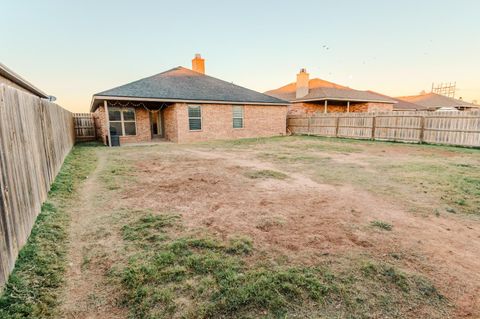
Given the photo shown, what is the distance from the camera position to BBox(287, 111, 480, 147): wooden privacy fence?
10812 mm

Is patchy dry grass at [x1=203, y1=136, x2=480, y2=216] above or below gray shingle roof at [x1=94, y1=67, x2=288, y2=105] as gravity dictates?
below

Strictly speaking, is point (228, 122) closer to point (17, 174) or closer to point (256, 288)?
point (17, 174)

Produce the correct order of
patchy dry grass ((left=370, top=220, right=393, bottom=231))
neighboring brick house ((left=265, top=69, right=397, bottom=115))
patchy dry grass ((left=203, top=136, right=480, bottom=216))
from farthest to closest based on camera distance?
neighboring brick house ((left=265, top=69, right=397, bottom=115)), patchy dry grass ((left=203, top=136, right=480, bottom=216)), patchy dry grass ((left=370, top=220, right=393, bottom=231))

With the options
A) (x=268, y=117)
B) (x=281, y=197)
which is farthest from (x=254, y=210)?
(x=268, y=117)

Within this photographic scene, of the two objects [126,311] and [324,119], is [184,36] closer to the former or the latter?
[324,119]

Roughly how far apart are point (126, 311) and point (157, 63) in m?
23.2

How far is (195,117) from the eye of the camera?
15.0m

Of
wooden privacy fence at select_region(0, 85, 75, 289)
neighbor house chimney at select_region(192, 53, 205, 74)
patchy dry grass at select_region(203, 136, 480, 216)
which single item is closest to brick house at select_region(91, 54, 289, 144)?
neighbor house chimney at select_region(192, 53, 205, 74)

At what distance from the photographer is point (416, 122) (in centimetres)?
1259

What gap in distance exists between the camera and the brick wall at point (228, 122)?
14.5 m


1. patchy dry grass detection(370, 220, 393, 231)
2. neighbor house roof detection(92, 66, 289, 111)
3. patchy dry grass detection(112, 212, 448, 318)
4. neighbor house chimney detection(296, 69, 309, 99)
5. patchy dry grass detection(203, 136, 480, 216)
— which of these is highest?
neighbor house chimney detection(296, 69, 309, 99)

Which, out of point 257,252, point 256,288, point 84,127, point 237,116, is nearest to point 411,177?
point 257,252

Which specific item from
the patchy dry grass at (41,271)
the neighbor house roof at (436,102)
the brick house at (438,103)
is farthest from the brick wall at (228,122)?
the neighbor house roof at (436,102)

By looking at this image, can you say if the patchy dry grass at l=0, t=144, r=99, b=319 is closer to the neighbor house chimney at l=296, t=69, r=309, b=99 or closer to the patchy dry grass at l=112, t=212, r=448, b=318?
the patchy dry grass at l=112, t=212, r=448, b=318
